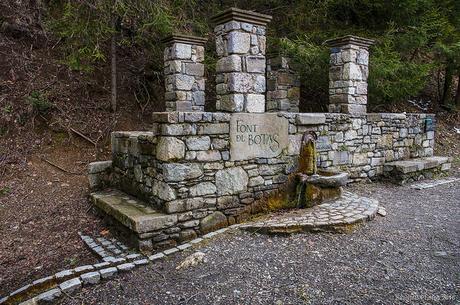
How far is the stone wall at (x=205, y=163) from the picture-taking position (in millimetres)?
4395

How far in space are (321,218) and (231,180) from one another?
1289mm

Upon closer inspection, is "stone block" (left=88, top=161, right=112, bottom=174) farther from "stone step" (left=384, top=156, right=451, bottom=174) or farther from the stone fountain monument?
"stone step" (left=384, top=156, right=451, bottom=174)

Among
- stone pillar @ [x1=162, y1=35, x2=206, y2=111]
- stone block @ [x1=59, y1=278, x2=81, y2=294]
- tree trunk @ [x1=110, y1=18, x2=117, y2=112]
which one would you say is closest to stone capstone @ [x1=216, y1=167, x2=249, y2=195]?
stone block @ [x1=59, y1=278, x2=81, y2=294]

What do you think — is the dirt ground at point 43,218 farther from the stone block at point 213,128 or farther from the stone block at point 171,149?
the stone block at point 213,128

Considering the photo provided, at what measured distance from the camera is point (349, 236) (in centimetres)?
435

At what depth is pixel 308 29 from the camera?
31.1ft

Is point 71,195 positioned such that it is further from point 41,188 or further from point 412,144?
point 412,144

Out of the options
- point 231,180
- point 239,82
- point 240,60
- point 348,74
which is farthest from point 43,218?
point 348,74

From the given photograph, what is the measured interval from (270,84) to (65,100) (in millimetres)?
5086

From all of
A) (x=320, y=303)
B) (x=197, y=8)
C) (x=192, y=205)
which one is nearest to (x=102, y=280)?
(x=192, y=205)

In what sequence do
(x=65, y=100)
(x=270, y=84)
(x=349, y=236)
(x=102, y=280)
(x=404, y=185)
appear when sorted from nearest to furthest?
1. (x=102, y=280)
2. (x=349, y=236)
3. (x=404, y=185)
4. (x=65, y=100)
5. (x=270, y=84)

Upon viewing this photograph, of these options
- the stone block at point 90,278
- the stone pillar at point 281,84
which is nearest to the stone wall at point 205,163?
the stone block at point 90,278

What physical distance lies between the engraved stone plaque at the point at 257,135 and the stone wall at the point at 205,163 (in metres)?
0.02

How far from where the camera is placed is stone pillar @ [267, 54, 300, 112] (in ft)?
29.7
